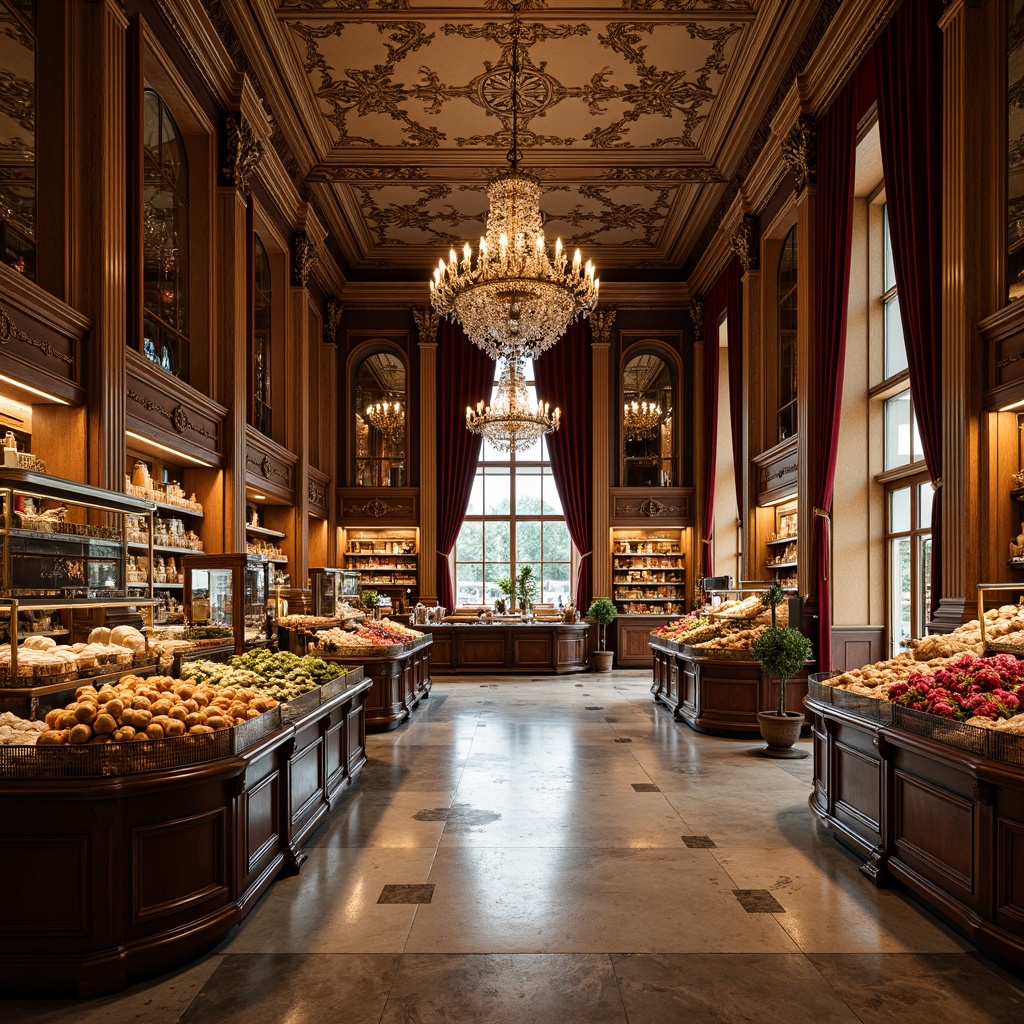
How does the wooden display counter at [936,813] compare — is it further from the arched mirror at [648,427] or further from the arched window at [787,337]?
the arched mirror at [648,427]

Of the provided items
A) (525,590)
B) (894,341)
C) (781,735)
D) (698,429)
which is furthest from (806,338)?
(525,590)

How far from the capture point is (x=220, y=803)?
358 centimetres

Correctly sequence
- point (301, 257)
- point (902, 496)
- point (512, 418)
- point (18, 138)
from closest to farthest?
1. point (18, 138)
2. point (902, 496)
3. point (512, 418)
4. point (301, 257)

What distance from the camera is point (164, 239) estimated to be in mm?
8531

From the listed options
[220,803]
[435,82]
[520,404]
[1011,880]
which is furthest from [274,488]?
[1011,880]

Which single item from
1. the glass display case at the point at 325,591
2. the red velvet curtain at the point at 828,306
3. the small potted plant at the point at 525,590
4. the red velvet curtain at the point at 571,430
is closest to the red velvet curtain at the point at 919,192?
the red velvet curtain at the point at 828,306

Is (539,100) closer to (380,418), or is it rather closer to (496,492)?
(380,418)

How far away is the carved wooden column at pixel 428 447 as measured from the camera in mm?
15812

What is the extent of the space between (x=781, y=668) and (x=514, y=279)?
449cm

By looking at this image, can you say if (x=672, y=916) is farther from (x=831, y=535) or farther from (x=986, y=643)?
(x=831, y=535)

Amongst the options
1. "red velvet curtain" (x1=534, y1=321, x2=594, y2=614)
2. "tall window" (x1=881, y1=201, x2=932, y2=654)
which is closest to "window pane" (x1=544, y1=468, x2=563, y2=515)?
"red velvet curtain" (x1=534, y1=321, x2=594, y2=614)

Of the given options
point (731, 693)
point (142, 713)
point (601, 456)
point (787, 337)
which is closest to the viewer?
point (142, 713)

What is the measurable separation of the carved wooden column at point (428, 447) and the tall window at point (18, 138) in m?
9.55

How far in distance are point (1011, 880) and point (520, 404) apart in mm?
10031
